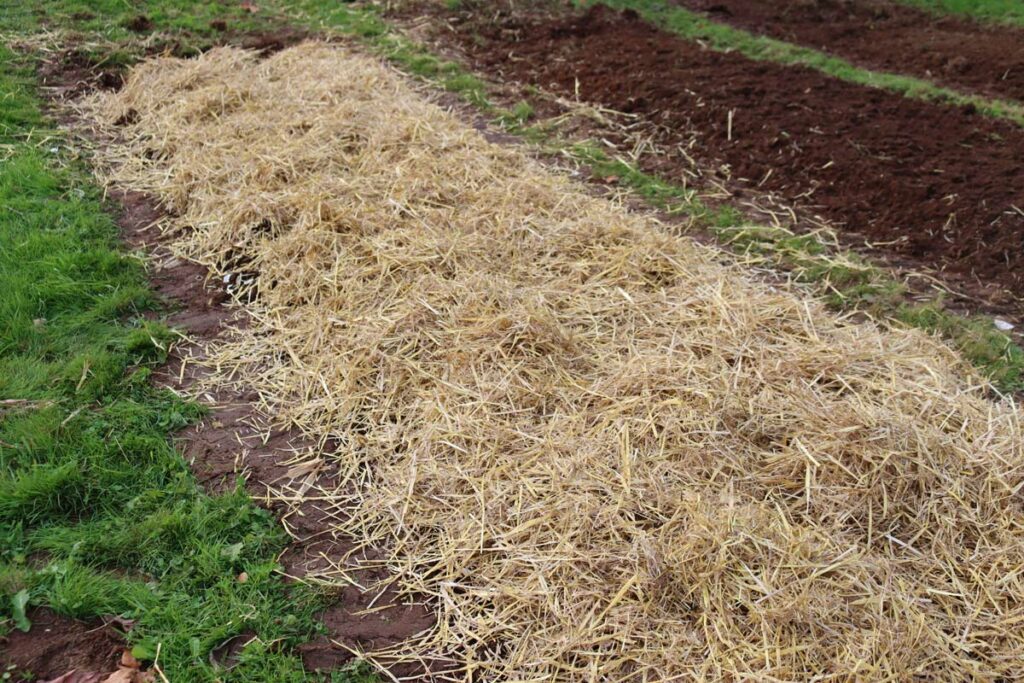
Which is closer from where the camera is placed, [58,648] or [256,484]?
[58,648]

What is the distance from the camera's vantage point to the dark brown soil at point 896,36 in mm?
8398

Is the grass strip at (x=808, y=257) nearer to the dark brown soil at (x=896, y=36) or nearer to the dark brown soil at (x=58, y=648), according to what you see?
the dark brown soil at (x=58, y=648)

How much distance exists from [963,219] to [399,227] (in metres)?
4.00

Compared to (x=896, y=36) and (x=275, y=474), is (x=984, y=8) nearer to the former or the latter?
(x=896, y=36)

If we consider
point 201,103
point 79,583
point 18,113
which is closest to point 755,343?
point 79,583

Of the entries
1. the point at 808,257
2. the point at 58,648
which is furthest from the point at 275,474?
the point at 808,257

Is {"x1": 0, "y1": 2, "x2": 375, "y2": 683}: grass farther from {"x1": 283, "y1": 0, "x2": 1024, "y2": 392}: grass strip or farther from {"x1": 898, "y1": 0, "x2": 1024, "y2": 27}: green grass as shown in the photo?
{"x1": 898, "y1": 0, "x2": 1024, "y2": 27}: green grass

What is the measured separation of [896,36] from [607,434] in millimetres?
8782

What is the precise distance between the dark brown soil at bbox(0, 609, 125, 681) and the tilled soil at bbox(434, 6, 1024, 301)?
5.00 m

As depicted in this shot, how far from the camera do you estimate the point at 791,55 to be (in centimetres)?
867

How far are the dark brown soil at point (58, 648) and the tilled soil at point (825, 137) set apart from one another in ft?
16.4

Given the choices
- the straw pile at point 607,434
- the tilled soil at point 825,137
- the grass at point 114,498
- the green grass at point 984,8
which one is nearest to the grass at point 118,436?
the grass at point 114,498

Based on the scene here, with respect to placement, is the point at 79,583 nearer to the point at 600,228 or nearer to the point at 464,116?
the point at 600,228

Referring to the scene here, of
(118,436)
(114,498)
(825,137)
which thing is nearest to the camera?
(114,498)
